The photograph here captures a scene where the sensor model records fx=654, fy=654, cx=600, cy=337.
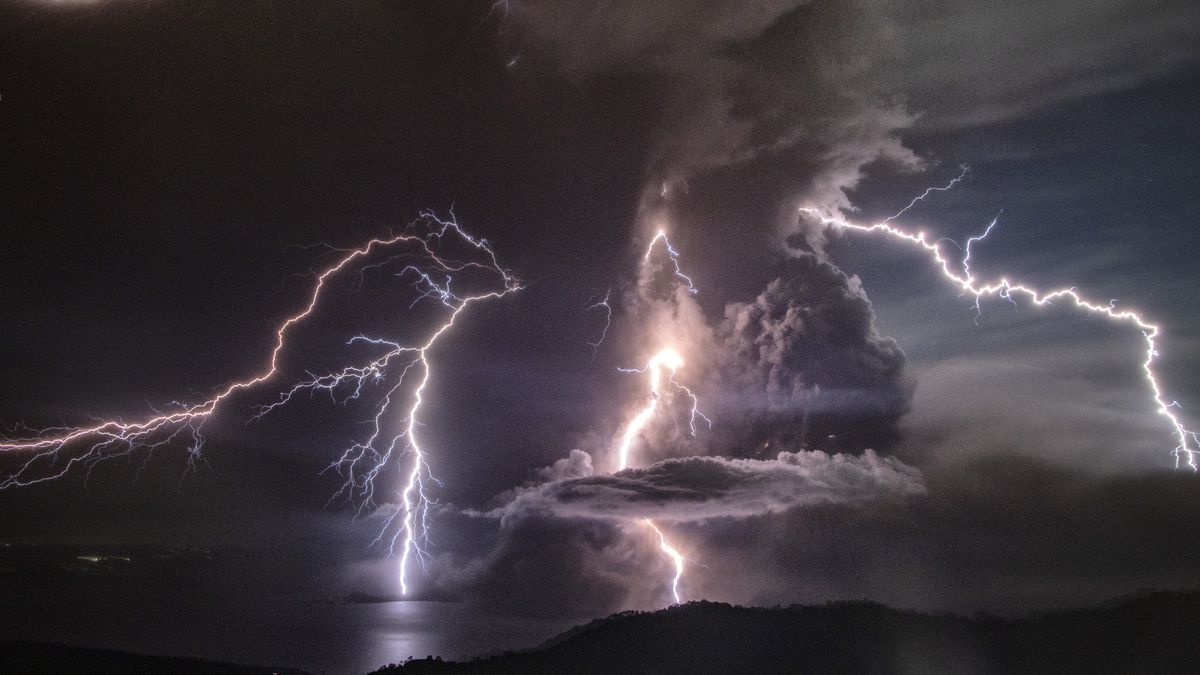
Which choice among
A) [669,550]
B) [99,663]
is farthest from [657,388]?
[99,663]

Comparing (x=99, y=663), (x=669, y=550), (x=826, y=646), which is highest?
(x=669, y=550)

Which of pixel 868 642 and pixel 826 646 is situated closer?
pixel 826 646

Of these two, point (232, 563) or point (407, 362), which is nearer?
point (407, 362)

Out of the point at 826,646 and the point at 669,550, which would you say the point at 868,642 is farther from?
the point at 669,550

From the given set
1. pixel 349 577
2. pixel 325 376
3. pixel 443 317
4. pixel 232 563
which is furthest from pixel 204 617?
pixel 443 317

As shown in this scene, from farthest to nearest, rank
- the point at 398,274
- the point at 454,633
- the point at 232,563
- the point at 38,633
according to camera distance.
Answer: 1. the point at 232,563
2. the point at 454,633
3. the point at 38,633
4. the point at 398,274

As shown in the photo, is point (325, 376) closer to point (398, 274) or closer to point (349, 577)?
point (398, 274)

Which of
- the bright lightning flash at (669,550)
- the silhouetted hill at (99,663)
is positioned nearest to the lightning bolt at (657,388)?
the bright lightning flash at (669,550)
